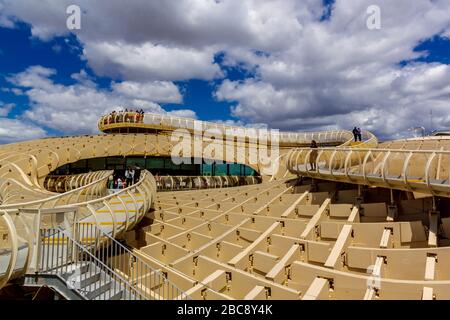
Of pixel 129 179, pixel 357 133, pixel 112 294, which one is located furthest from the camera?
pixel 357 133

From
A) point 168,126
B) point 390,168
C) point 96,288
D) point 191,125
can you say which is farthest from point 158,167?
point 96,288

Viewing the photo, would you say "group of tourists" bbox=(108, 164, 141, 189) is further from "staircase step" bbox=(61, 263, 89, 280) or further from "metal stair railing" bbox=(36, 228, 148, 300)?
"staircase step" bbox=(61, 263, 89, 280)

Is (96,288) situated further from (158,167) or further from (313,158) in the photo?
(158,167)

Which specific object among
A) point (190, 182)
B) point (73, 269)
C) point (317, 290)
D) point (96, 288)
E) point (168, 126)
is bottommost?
point (317, 290)

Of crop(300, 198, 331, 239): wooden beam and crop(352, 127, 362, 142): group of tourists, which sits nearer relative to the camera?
crop(300, 198, 331, 239): wooden beam

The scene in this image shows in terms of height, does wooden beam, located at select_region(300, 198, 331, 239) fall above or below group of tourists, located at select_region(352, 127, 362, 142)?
below

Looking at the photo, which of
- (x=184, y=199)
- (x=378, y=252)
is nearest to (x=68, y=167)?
(x=184, y=199)

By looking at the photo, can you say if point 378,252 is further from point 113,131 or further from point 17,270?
point 113,131

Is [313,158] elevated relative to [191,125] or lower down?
lower down

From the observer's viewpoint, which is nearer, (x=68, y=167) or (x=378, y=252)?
(x=378, y=252)

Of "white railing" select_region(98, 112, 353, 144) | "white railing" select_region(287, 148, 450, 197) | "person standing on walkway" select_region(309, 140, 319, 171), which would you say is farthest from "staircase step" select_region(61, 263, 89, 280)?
"white railing" select_region(98, 112, 353, 144)

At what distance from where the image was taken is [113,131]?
125ft

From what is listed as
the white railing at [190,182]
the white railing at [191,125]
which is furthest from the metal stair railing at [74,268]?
the white railing at [191,125]
